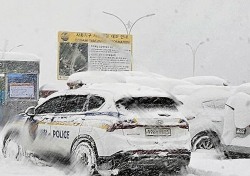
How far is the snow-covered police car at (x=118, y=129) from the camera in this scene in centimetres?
788

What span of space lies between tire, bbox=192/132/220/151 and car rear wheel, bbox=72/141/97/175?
4.33 meters

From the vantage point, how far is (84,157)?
835 cm

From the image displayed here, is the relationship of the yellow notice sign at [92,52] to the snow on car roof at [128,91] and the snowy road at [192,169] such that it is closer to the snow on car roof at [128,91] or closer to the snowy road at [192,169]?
the snowy road at [192,169]

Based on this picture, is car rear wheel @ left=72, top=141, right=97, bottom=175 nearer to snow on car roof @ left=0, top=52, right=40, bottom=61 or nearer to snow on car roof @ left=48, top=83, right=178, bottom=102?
snow on car roof @ left=48, top=83, right=178, bottom=102

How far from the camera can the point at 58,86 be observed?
102ft

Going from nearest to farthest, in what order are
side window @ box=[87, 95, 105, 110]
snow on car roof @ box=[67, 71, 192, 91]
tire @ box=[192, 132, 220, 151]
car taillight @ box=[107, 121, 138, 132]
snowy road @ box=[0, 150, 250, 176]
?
car taillight @ box=[107, 121, 138, 132] < snowy road @ box=[0, 150, 250, 176] < side window @ box=[87, 95, 105, 110] < tire @ box=[192, 132, 220, 151] < snow on car roof @ box=[67, 71, 192, 91]

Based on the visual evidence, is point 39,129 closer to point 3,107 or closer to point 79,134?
point 79,134

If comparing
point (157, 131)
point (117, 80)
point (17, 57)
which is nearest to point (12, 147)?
point (157, 131)

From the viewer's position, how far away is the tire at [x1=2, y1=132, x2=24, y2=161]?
10.2 metres

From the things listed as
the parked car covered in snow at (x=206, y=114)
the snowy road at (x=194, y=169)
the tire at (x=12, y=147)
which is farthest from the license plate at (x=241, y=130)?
the tire at (x=12, y=147)

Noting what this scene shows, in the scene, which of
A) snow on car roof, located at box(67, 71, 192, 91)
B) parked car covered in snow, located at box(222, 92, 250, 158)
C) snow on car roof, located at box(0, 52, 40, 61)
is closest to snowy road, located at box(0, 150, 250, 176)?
parked car covered in snow, located at box(222, 92, 250, 158)

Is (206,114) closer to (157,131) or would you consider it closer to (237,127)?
(237,127)

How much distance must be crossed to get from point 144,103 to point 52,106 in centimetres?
215

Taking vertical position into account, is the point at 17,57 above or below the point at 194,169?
above
